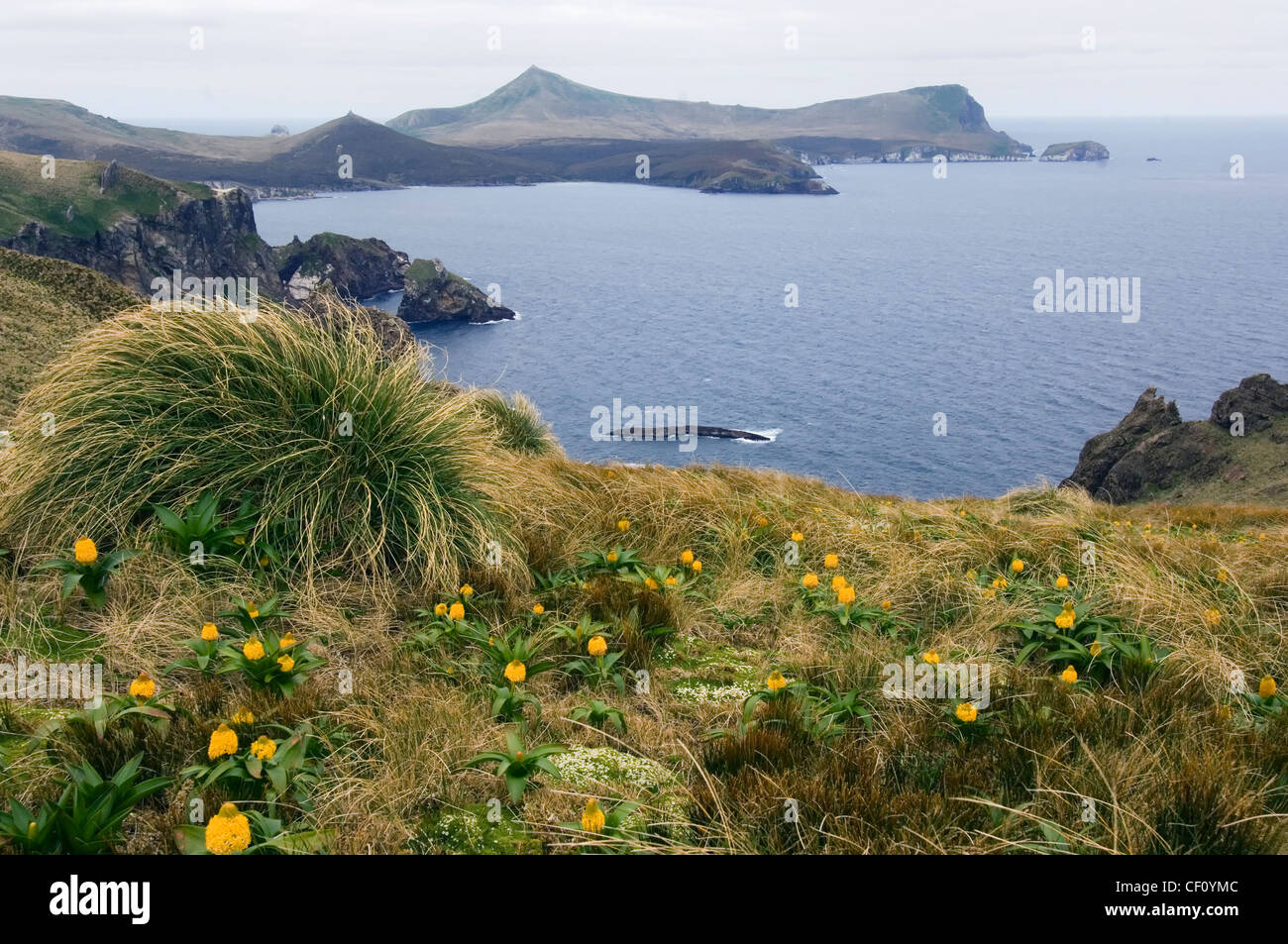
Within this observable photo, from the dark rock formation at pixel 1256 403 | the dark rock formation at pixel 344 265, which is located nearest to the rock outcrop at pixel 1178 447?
the dark rock formation at pixel 1256 403

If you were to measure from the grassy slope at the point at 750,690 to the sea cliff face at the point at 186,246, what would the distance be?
119 meters

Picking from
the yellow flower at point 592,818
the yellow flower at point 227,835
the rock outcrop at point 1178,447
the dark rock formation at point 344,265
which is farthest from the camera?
the dark rock formation at point 344,265

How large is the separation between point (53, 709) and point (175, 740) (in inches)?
32.4

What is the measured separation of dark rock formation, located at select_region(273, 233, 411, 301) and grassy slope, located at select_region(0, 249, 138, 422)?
111 metres

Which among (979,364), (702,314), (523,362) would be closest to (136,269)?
(523,362)

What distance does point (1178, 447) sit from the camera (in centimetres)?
6031

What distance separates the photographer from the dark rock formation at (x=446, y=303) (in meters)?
108

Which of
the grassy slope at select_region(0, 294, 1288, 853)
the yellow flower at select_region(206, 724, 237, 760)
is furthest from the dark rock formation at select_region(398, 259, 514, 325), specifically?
the yellow flower at select_region(206, 724, 237, 760)

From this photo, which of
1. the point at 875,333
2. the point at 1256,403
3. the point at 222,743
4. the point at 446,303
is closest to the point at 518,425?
the point at 222,743

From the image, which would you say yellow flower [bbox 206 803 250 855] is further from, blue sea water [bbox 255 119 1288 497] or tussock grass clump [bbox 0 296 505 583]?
blue sea water [bbox 255 119 1288 497]

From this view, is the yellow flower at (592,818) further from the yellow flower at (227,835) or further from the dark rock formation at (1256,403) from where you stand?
the dark rock formation at (1256,403)

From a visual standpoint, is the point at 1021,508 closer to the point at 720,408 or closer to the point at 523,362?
the point at 720,408

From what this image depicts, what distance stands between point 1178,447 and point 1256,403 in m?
6.93

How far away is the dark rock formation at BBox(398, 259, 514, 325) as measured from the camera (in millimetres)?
107875
